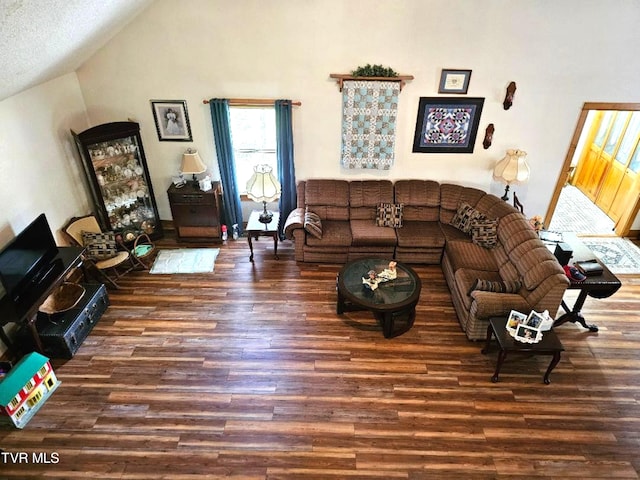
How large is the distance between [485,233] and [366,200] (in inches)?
67.0

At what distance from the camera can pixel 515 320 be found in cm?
408

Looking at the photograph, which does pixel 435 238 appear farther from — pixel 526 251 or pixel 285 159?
pixel 285 159

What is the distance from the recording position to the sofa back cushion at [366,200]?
6.07 m

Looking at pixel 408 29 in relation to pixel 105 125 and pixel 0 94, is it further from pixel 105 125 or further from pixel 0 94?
pixel 0 94

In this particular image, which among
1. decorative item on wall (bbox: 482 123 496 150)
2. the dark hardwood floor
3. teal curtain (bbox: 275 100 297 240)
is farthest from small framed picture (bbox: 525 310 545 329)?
teal curtain (bbox: 275 100 297 240)

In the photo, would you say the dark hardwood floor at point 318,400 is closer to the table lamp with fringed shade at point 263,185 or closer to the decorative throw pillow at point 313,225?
the decorative throw pillow at point 313,225

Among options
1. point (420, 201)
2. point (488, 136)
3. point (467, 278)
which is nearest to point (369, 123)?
point (420, 201)

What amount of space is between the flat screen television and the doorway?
6.92 meters

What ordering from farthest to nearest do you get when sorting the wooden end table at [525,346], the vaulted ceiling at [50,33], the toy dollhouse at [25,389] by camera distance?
the wooden end table at [525,346]
the toy dollhouse at [25,389]
the vaulted ceiling at [50,33]

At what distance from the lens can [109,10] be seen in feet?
13.8

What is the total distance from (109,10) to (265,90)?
206cm

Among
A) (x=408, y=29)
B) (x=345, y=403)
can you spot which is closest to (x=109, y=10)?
(x=408, y=29)

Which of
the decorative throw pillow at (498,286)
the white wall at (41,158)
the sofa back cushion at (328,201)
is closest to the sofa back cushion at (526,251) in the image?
the decorative throw pillow at (498,286)

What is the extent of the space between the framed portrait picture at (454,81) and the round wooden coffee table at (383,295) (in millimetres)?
2549
